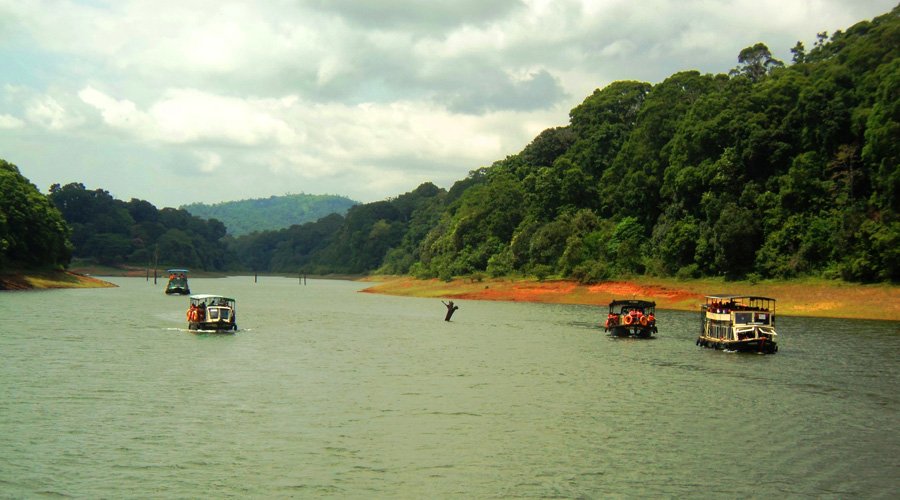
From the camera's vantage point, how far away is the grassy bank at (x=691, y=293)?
85312 mm

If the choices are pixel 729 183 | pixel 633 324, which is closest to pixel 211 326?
pixel 633 324

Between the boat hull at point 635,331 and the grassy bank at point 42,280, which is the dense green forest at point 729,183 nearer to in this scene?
the grassy bank at point 42,280

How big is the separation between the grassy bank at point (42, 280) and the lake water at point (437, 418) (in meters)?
67.2

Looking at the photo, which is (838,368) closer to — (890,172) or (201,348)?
(201,348)

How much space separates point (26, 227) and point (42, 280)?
10.9 m

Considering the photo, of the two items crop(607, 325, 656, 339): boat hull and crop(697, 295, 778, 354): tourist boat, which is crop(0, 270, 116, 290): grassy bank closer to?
crop(607, 325, 656, 339): boat hull

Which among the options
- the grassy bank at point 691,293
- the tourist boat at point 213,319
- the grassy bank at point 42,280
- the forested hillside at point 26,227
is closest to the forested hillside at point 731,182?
the grassy bank at point 691,293

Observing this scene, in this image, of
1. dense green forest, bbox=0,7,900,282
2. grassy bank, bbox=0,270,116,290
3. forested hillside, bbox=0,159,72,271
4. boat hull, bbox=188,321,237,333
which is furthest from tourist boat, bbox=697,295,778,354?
grassy bank, bbox=0,270,116,290

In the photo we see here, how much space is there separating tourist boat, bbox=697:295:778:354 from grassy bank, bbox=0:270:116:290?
10465cm

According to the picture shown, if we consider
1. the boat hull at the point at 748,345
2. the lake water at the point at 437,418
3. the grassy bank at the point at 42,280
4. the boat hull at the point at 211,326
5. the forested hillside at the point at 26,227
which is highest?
the forested hillside at the point at 26,227

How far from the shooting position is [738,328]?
5719 cm

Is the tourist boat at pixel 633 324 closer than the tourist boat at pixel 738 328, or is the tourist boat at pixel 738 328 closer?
the tourist boat at pixel 738 328

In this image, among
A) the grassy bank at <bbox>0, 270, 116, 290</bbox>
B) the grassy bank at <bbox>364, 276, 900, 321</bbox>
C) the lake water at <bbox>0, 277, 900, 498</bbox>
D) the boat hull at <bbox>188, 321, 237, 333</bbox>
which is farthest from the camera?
the grassy bank at <bbox>0, 270, 116, 290</bbox>

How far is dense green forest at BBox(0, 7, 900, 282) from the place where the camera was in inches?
3666
